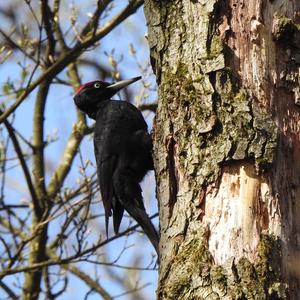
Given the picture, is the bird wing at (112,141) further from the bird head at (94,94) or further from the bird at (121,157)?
the bird head at (94,94)

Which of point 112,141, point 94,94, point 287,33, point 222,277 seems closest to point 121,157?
point 112,141

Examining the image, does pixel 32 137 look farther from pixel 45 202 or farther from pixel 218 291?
pixel 218 291

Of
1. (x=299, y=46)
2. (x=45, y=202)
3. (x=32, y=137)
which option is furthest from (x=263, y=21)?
(x=32, y=137)

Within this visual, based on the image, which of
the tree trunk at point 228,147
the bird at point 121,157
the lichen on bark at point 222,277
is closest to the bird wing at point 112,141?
the bird at point 121,157

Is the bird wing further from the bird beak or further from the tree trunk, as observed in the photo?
the tree trunk

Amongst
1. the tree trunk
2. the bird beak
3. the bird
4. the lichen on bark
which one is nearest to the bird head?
the bird beak

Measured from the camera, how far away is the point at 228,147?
3.08 meters

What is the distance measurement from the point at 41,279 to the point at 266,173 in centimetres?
314

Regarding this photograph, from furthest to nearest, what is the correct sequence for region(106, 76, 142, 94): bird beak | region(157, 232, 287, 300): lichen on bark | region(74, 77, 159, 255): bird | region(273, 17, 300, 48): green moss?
region(106, 76, 142, 94): bird beak < region(74, 77, 159, 255): bird < region(273, 17, 300, 48): green moss < region(157, 232, 287, 300): lichen on bark

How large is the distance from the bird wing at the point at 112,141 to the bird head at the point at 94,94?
41cm

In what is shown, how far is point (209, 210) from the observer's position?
10.1 ft

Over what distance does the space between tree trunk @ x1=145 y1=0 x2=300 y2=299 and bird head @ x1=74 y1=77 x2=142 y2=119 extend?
1.89m

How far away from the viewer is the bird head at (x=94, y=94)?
5434 millimetres

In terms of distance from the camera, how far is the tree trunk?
9.53 ft
